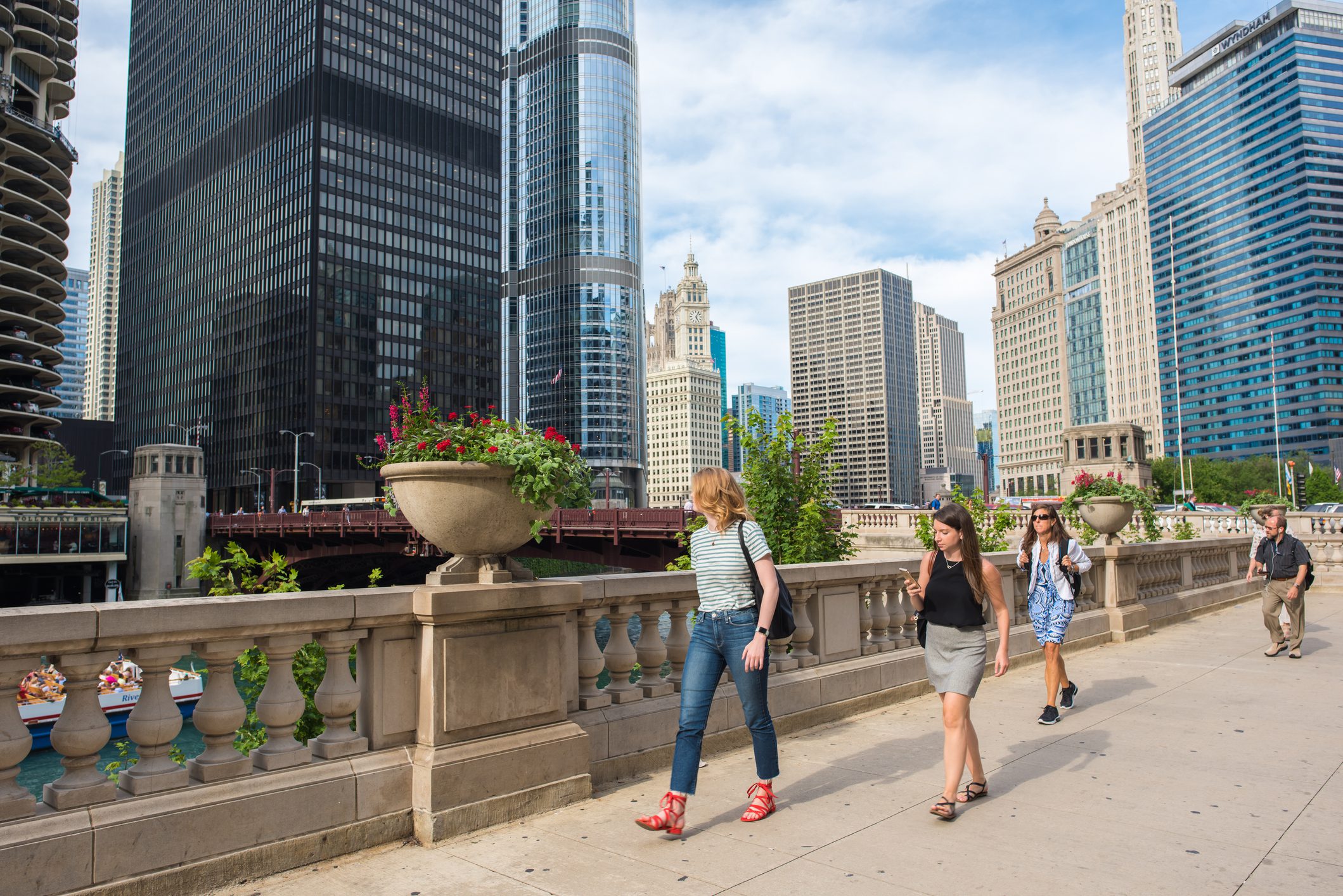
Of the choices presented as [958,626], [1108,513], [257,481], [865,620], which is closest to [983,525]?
[1108,513]

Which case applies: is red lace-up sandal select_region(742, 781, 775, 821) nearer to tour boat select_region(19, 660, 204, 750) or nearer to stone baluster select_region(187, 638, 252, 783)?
stone baluster select_region(187, 638, 252, 783)

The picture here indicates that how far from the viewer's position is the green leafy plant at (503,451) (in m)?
5.00

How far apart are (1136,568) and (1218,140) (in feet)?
572

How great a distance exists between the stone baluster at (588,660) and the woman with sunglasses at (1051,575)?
444cm

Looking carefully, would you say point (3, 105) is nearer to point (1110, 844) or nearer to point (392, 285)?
point (392, 285)

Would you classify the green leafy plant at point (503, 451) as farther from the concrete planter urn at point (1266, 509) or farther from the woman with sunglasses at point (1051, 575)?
the concrete planter urn at point (1266, 509)

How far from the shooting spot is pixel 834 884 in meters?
4.03

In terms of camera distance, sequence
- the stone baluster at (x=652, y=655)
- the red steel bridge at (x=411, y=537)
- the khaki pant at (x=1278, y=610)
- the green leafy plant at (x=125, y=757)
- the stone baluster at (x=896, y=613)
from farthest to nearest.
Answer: the red steel bridge at (x=411, y=537) < the khaki pant at (x=1278, y=610) < the stone baluster at (x=896, y=613) < the stone baluster at (x=652, y=655) < the green leafy plant at (x=125, y=757)

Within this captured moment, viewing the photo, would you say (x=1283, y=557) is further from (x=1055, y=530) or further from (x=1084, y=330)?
(x=1084, y=330)

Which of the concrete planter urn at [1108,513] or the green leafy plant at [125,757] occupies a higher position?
the concrete planter urn at [1108,513]

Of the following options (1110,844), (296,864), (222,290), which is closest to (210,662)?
Result: (296,864)

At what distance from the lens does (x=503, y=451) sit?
199 inches

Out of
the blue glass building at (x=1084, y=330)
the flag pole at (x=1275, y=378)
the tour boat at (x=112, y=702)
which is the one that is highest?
the blue glass building at (x=1084, y=330)

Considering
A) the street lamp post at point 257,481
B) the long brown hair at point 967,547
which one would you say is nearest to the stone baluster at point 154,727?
the long brown hair at point 967,547
